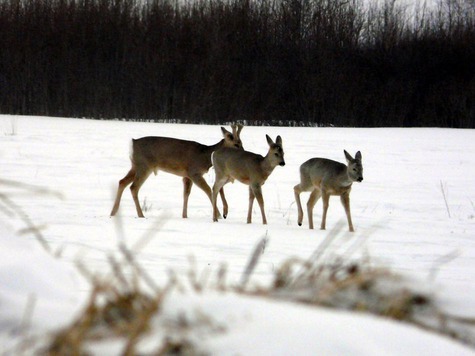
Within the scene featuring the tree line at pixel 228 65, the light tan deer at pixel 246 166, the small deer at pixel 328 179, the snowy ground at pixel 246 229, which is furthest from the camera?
the tree line at pixel 228 65

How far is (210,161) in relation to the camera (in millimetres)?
10219

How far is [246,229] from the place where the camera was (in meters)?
8.29

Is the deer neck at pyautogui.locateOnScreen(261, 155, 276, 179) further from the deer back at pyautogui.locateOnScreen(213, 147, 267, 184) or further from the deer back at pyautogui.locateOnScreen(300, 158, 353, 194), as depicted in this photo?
the deer back at pyautogui.locateOnScreen(300, 158, 353, 194)

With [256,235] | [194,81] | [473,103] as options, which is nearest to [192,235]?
[256,235]

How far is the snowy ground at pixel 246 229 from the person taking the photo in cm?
181

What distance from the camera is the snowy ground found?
1809 millimetres

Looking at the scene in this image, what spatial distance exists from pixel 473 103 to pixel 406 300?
28928mm

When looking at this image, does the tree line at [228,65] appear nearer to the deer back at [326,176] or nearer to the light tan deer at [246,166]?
the light tan deer at [246,166]

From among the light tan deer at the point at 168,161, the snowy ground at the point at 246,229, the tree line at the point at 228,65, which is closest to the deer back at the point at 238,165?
the light tan deer at the point at 168,161

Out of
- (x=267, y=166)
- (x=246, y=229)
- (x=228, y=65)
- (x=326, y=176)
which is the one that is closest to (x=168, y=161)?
(x=267, y=166)

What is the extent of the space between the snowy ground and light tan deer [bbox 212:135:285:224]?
1.55 ft

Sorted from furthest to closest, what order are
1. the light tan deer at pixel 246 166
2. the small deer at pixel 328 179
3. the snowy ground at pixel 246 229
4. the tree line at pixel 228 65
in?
the tree line at pixel 228 65 → the light tan deer at pixel 246 166 → the small deer at pixel 328 179 → the snowy ground at pixel 246 229

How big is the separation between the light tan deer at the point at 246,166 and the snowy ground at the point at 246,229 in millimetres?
471

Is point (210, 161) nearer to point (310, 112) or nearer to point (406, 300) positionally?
point (406, 300)
